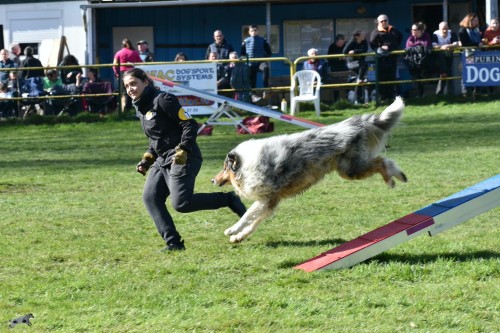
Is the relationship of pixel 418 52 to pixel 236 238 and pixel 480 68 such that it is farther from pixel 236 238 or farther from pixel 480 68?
pixel 236 238

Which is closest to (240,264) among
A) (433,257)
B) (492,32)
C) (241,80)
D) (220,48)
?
(433,257)

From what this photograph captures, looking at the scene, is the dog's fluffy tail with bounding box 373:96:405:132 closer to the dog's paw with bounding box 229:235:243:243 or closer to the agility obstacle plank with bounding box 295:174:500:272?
the agility obstacle plank with bounding box 295:174:500:272

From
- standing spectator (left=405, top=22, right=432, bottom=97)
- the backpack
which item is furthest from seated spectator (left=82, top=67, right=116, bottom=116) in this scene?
standing spectator (left=405, top=22, right=432, bottom=97)

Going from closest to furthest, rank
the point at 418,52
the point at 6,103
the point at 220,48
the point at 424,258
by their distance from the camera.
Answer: the point at 424,258 → the point at 418,52 → the point at 6,103 → the point at 220,48

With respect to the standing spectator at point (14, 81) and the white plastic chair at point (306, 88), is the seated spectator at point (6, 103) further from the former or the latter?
the white plastic chair at point (306, 88)

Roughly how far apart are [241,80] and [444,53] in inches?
188

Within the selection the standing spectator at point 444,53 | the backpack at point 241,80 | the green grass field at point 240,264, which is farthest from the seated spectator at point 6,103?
the standing spectator at point 444,53

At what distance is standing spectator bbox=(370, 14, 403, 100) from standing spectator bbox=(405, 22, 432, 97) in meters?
0.35

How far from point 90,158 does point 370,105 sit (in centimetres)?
811

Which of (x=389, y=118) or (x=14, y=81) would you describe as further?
(x=14, y=81)

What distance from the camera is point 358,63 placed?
2169cm

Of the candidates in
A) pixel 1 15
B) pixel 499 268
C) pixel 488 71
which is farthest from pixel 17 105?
pixel 499 268

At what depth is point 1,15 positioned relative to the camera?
27703 mm

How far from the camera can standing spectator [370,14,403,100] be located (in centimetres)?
2161
